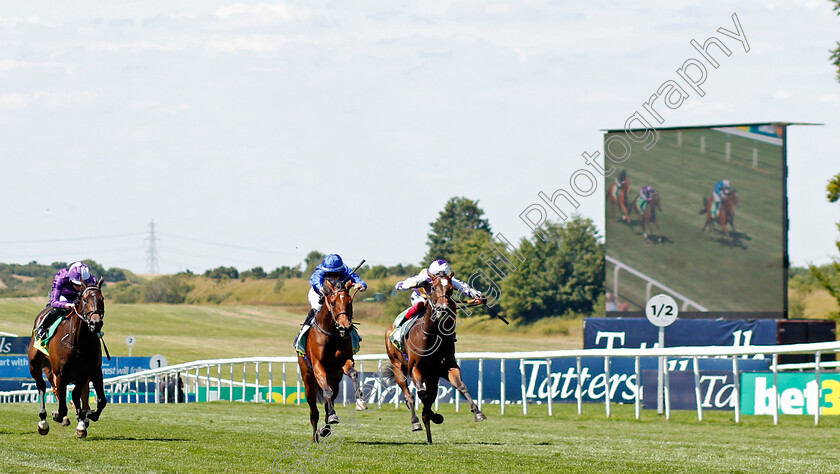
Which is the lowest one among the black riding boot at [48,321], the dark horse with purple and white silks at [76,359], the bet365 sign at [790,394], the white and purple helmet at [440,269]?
the bet365 sign at [790,394]

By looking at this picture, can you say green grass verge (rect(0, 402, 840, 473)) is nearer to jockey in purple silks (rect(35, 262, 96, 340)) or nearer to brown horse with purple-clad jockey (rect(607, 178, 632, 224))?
jockey in purple silks (rect(35, 262, 96, 340))

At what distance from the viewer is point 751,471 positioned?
8.86m

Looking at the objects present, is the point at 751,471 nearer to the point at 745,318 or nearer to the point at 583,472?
the point at 583,472

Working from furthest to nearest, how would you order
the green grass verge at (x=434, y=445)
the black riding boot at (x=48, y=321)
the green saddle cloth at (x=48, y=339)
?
1. the black riding boot at (x=48, y=321)
2. the green saddle cloth at (x=48, y=339)
3. the green grass verge at (x=434, y=445)

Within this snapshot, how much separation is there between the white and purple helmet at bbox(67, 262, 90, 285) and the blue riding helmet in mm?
2722

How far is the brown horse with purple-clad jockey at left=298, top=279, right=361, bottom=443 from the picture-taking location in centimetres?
1074

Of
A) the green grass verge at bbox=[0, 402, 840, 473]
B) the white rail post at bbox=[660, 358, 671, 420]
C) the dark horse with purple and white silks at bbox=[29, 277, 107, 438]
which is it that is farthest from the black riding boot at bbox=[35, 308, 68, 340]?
the white rail post at bbox=[660, 358, 671, 420]

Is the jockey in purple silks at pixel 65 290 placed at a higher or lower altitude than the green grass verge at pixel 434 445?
higher

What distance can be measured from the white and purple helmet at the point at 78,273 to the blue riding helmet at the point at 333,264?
2.72m

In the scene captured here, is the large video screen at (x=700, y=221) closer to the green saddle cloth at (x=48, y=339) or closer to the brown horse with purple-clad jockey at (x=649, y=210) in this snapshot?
the brown horse with purple-clad jockey at (x=649, y=210)

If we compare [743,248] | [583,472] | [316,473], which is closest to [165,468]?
[316,473]

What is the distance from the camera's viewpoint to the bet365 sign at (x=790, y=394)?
1678 cm

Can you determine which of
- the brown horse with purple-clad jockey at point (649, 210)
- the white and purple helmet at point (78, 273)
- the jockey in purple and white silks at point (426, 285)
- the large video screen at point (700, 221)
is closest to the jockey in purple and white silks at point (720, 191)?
the large video screen at point (700, 221)

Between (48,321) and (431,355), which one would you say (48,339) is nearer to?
(48,321)
